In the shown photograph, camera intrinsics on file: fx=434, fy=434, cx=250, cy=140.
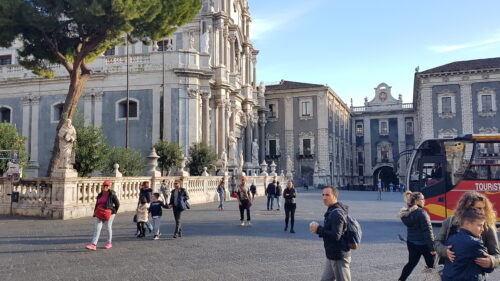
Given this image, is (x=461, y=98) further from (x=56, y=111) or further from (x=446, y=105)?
(x=56, y=111)

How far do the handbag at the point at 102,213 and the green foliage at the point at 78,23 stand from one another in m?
10.5

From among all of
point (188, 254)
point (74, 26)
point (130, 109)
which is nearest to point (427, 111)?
point (130, 109)

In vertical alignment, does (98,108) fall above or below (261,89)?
below

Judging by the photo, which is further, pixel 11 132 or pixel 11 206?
pixel 11 132

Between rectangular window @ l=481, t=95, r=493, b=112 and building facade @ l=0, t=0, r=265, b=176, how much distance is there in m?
22.7

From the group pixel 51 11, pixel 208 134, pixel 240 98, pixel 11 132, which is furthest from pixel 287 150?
pixel 51 11

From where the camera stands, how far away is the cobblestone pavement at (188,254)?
6598mm

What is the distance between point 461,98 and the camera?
39.4 metres

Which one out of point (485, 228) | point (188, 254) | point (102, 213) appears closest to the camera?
point (485, 228)

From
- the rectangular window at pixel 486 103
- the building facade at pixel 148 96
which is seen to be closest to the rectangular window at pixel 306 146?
the building facade at pixel 148 96

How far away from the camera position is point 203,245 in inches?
360

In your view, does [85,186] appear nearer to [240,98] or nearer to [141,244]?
[141,244]

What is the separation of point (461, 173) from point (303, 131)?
36.6m

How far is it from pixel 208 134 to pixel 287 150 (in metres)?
18.6
